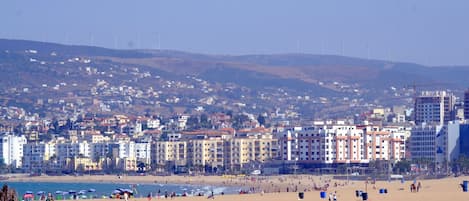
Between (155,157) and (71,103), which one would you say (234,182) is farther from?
(71,103)

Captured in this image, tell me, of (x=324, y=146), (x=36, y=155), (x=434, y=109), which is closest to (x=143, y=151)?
(x=36, y=155)

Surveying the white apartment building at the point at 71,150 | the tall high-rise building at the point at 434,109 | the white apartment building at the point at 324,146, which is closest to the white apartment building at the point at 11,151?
the white apartment building at the point at 71,150

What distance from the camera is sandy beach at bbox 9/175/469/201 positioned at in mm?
47594

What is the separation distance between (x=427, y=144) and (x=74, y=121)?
2100 inches

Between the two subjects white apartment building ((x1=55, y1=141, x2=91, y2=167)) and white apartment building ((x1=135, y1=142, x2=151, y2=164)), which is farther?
white apartment building ((x1=55, y1=141, x2=91, y2=167))

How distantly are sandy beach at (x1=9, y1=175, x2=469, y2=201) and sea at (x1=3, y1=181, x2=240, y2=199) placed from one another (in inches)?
86.3

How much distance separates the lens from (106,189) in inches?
2940

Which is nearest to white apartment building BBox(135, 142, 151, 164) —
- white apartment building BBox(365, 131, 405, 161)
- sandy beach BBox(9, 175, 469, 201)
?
sandy beach BBox(9, 175, 469, 201)

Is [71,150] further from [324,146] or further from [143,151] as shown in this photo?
[324,146]

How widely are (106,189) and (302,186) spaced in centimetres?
998

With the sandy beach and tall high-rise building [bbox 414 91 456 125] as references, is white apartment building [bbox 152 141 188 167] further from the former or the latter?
tall high-rise building [bbox 414 91 456 125]

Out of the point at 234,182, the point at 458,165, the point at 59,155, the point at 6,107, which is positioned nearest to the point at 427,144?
the point at 458,165

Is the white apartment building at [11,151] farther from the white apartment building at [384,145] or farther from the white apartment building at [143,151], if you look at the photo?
the white apartment building at [384,145]

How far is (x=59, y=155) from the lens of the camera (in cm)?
11350
